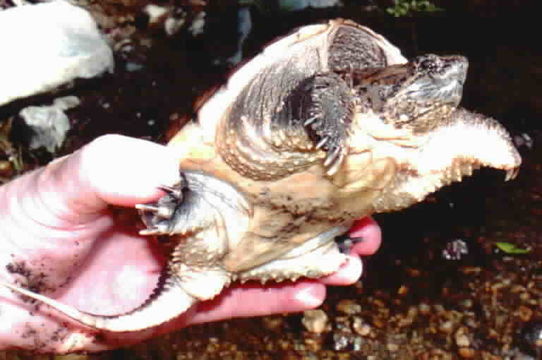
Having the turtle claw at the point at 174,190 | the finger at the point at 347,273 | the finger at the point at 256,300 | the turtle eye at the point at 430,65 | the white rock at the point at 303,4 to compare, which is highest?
the turtle eye at the point at 430,65

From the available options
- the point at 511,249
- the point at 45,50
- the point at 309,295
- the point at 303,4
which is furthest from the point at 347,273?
the point at 303,4

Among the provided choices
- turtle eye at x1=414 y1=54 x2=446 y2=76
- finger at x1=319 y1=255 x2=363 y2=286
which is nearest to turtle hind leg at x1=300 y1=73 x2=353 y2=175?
turtle eye at x1=414 y1=54 x2=446 y2=76

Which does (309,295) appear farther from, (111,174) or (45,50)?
(45,50)

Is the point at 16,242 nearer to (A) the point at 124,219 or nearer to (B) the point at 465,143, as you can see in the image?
(A) the point at 124,219

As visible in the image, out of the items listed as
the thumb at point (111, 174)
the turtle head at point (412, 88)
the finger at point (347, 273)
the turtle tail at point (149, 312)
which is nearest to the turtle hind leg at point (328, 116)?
the turtle head at point (412, 88)

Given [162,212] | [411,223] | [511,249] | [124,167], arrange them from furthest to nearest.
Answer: [411,223] < [511,249] < [162,212] < [124,167]

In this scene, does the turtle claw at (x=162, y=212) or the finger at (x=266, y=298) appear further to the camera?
the finger at (x=266, y=298)

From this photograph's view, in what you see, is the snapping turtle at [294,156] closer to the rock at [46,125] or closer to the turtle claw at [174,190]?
the turtle claw at [174,190]

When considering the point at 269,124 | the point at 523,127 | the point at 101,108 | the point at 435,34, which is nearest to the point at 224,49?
the point at 101,108
